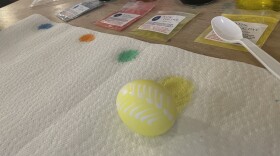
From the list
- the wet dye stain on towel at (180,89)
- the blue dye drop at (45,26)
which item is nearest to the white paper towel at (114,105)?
the wet dye stain on towel at (180,89)

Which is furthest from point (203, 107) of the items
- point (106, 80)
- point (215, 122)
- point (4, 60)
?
point (4, 60)

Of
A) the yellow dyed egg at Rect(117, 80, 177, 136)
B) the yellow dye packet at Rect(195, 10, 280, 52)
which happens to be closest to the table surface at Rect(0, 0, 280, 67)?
the yellow dye packet at Rect(195, 10, 280, 52)

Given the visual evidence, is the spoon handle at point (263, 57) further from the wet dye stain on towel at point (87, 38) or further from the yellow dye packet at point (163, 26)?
the wet dye stain on towel at point (87, 38)

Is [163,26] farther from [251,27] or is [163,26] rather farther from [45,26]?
[45,26]

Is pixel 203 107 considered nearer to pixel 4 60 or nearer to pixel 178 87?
pixel 178 87

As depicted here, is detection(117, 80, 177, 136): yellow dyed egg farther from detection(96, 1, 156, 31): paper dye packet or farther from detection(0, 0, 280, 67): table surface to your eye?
detection(96, 1, 156, 31): paper dye packet

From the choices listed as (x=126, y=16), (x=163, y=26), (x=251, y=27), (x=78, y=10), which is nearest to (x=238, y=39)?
(x=251, y=27)

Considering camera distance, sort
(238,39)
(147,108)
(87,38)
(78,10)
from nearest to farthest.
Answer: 1. (147,108)
2. (238,39)
3. (87,38)
4. (78,10)

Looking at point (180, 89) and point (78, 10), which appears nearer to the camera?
point (180, 89)
